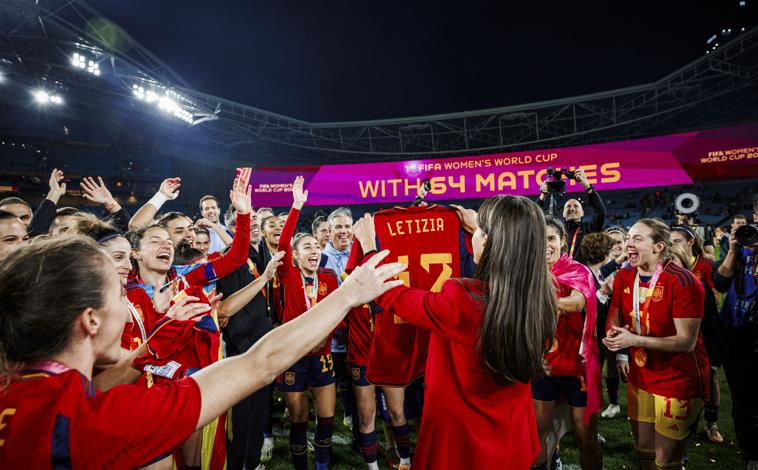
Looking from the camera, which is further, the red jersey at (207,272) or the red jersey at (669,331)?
the red jersey at (669,331)

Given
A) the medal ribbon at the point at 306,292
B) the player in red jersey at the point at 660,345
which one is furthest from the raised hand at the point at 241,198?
the player in red jersey at the point at 660,345

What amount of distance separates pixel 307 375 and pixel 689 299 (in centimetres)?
343

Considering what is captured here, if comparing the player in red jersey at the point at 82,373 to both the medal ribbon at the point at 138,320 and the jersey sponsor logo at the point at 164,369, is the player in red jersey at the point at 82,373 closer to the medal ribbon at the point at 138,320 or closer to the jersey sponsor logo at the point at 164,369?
the jersey sponsor logo at the point at 164,369

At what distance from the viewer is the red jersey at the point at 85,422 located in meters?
0.97

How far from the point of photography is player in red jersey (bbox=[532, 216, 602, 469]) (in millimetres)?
3111

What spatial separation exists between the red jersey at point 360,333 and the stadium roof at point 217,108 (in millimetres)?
15547

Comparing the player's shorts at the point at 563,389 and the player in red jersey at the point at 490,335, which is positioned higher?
the player in red jersey at the point at 490,335

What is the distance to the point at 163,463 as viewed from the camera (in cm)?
245

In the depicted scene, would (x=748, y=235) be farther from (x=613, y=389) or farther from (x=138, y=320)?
(x=138, y=320)

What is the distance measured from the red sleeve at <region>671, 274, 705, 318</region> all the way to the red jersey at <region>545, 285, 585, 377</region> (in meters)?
0.70

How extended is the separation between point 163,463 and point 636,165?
17278 mm

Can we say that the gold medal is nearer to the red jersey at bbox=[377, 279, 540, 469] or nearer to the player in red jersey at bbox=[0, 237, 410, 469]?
the red jersey at bbox=[377, 279, 540, 469]

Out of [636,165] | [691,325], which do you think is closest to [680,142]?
[636,165]

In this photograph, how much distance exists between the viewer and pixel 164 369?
2.31 metres
